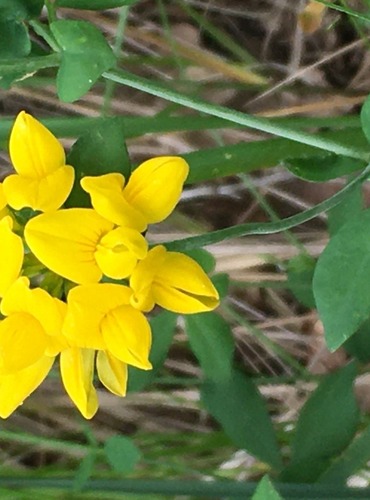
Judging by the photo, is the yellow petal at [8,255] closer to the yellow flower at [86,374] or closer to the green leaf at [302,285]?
the yellow flower at [86,374]

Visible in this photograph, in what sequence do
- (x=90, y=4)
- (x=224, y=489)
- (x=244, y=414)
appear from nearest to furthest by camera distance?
(x=90, y=4) < (x=224, y=489) < (x=244, y=414)

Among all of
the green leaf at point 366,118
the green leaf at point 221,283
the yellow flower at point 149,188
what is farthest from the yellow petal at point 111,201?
the green leaf at point 221,283

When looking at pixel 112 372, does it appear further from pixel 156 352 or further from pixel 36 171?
pixel 156 352

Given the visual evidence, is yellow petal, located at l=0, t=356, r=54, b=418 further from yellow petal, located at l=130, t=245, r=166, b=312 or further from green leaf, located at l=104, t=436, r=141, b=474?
green leaf, located at l=104, t=436, r=141, b=474

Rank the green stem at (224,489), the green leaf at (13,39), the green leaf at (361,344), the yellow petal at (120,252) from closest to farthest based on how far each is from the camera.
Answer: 1. the yellow petal at (120,252)
2. the green leaf at (13,39)
3. the green stem at (224,489)
4. the green leaf at (361,344)

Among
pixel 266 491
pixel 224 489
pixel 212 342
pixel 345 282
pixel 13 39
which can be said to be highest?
pixel 13 39

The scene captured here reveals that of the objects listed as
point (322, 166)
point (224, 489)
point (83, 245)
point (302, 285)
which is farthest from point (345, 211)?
point (83, 245)
